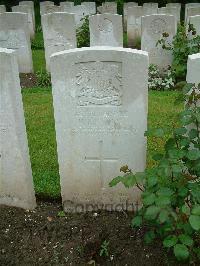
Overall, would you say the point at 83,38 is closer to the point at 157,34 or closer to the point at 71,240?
the point at 157,34

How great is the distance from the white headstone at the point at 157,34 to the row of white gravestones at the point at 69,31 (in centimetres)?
69

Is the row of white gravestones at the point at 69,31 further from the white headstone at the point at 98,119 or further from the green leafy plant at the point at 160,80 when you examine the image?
the white headstone at the point at 98,119

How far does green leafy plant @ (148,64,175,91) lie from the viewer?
8.07 metres

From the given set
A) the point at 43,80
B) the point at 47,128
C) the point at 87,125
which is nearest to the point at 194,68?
the point at 87,125

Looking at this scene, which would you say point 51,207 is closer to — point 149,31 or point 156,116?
point 156,116

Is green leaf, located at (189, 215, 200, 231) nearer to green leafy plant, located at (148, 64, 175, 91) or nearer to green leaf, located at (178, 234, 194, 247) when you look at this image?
green leaf, located at (178, 234, 194, 247)

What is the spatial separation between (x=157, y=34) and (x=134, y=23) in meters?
4.77

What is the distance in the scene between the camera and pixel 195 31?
26.6 ft

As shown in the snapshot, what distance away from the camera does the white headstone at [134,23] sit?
13031mm

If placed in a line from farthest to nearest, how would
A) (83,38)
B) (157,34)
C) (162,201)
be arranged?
(83,38), (157,34), (162,201)

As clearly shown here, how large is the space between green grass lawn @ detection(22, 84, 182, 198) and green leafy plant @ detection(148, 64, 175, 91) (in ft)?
1.36

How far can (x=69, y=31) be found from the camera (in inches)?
338

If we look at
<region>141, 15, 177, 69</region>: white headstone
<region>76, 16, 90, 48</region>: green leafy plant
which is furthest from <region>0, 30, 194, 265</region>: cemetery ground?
<region>76, 16, 90, 48</region>: green leafy plant

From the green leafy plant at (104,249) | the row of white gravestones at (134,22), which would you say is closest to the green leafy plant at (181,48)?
the row of white gravestones at (134,22)
